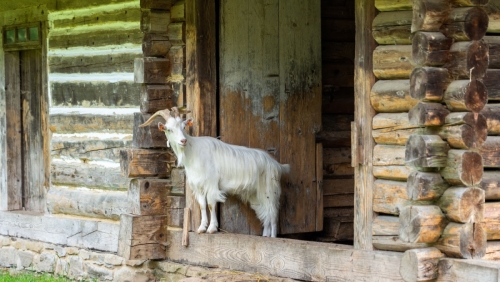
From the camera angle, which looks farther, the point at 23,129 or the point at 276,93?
the point at 23,129

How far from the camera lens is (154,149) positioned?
9.64 meters

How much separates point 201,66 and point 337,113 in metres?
2.10

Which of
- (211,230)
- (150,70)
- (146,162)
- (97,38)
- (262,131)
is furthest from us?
(97,38)

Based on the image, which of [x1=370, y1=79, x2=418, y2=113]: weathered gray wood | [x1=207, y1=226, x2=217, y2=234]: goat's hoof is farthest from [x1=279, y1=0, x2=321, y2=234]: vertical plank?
[x1=370, y1=79, x2=418, y2=113]: weathered gray wood

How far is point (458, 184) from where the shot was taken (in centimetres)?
692

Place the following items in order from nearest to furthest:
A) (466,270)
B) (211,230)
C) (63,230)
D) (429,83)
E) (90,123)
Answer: (466,270) < (429,83) < (211,230) < (90,123) < (63,230)

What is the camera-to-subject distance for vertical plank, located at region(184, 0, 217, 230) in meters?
9.29

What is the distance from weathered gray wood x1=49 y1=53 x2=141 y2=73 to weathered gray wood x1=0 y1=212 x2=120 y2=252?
1674mm

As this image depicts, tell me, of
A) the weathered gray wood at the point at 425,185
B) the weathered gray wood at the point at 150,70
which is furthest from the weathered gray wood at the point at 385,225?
the weathered gray wood at the point at 150,70

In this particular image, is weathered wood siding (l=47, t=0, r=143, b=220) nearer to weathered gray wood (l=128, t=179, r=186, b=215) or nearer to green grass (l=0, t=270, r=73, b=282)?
weathered gray wood (l=128, t=179, r=186, b=215)

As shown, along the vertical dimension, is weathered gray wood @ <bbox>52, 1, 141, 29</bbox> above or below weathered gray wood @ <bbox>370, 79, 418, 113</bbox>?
above

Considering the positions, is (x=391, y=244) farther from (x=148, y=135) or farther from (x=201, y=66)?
(x=148, y=135)

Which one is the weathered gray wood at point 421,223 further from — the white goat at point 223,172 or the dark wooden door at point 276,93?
the dark wooden door at point 276,93

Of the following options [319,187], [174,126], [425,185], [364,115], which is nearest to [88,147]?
[174,126]
